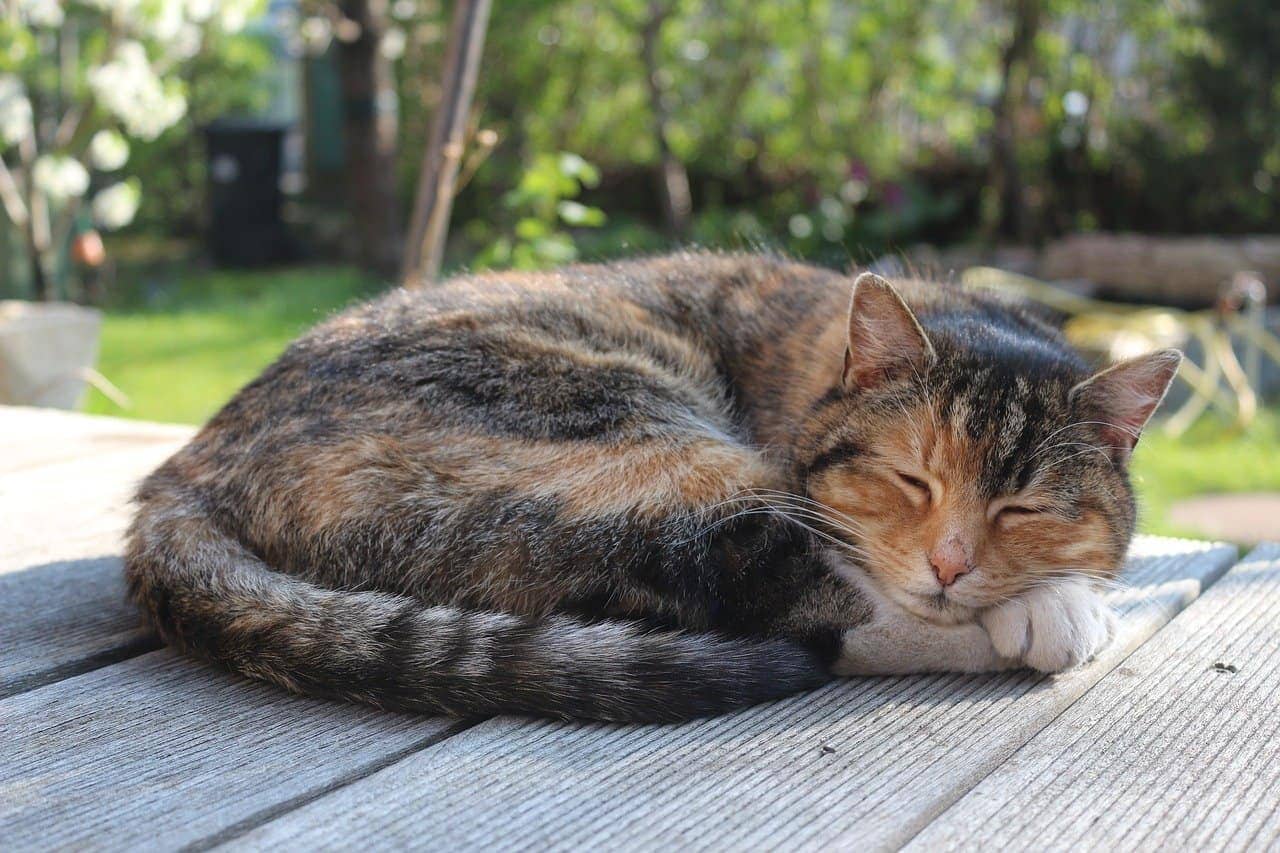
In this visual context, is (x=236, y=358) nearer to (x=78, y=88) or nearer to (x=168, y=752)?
(x=78, y=88)

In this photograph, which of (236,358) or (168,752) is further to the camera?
(236,358)

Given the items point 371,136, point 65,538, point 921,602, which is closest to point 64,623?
point 65,538

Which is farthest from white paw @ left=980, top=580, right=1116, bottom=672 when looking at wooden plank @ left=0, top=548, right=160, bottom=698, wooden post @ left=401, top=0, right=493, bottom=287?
wooden post @ left=401, top=0, right=493, bottom=287

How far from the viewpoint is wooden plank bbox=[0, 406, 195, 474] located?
349cm

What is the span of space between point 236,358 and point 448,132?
3.76 m

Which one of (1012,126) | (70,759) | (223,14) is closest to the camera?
(70,759)

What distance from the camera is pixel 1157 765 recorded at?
1.81 m

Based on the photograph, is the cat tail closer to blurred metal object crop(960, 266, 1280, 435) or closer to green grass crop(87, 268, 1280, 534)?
green grass crop(87, 268, 1280, 534)

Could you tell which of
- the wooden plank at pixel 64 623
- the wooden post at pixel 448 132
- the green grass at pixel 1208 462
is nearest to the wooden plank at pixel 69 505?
the wooden plank at pixel 64 623

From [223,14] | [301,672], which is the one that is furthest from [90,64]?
[301,672]

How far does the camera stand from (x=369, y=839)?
1540mm

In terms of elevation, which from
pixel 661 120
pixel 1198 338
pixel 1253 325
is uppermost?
pixel 661 120

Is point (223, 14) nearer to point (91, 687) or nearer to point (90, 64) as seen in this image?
point (90, 64)

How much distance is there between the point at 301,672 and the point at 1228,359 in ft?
20.9
